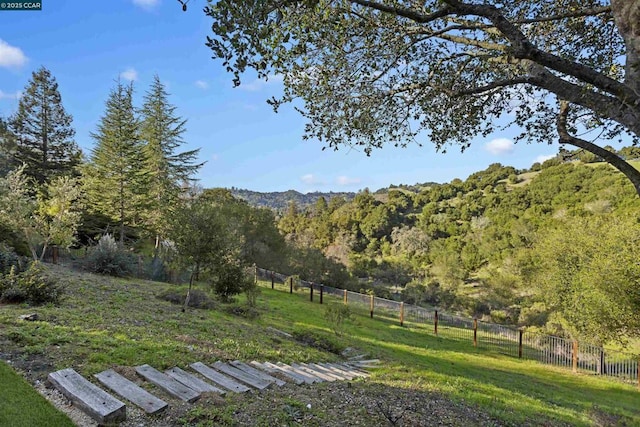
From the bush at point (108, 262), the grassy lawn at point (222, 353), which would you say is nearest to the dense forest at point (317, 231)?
the bush at point (108, 262)

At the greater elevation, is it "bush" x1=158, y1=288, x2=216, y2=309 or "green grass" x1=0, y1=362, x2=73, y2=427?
"green grass" x1=0, y1=362, x2=73, y2=427

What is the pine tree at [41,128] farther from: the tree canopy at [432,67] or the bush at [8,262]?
the tree canopy at [432,67]

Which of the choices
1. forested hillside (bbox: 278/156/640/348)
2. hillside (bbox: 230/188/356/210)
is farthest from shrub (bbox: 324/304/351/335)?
hillside (bbox: 230/188/356/210)

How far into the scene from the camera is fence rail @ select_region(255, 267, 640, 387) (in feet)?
47.2

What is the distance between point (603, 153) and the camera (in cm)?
433

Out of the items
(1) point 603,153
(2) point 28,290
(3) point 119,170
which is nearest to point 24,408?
(2) point 28,290

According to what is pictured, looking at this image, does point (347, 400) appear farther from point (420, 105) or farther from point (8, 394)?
point (420, 105)

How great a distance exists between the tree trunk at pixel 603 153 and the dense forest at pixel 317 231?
77 centimetres

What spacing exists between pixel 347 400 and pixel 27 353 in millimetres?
4099

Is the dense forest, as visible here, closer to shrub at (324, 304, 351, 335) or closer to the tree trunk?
the tree trunk

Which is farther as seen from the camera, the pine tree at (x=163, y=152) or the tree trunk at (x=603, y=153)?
the pine tree at (x=163, y=152)

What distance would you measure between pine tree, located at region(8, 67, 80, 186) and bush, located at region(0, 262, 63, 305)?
952 inches

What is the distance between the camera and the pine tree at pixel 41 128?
28.3m

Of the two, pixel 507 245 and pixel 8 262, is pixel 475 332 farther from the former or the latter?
pixel 507 245
